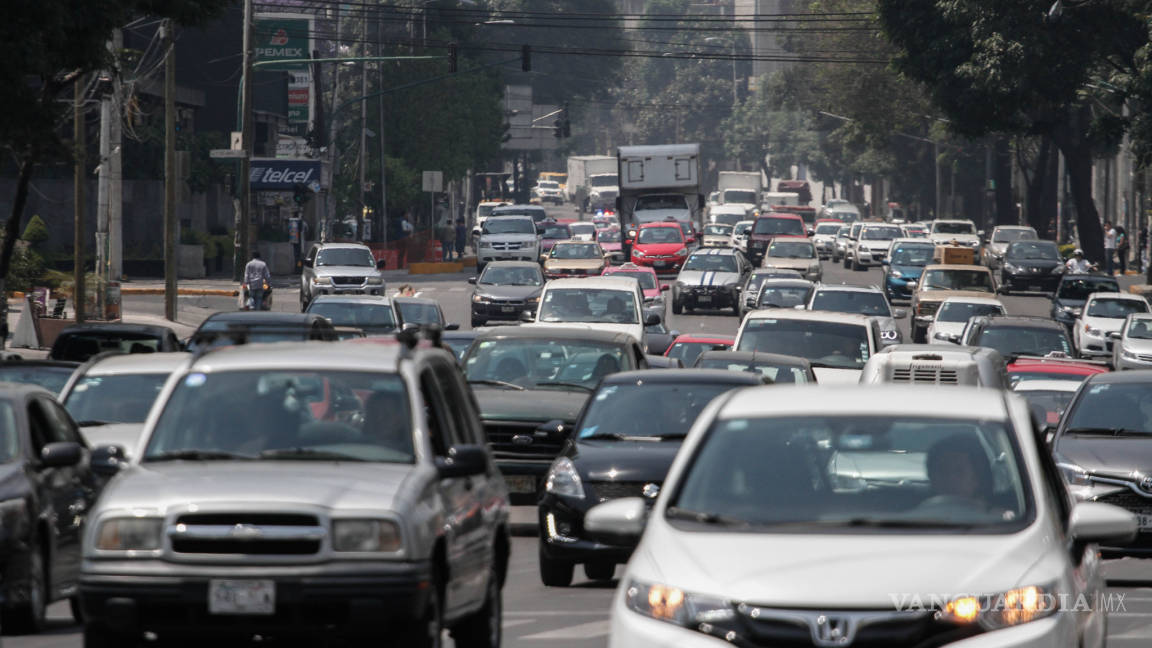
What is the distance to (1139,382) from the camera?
15.6 metres

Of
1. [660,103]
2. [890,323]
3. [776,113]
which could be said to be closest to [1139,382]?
[890,323]

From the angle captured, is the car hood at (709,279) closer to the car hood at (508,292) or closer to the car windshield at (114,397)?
the car hood at (508,292)

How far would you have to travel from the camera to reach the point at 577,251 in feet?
170

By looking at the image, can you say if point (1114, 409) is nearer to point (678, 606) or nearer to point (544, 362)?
point (544, 362)

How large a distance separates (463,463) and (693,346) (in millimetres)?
17933

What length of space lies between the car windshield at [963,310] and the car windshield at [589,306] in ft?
31.0

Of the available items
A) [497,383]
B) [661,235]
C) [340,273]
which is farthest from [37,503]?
[661,235]

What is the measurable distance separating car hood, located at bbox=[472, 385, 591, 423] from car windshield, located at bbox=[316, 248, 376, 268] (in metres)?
29.2

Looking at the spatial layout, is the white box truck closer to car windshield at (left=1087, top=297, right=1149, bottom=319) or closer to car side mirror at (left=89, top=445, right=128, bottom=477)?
car windshield at (left=1087, top=297, right=1149, bottom=319)

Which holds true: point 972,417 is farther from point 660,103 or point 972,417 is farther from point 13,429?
point 660,103

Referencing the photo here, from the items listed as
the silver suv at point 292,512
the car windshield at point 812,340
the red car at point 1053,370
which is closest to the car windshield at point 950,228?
the red car at point 1053,370

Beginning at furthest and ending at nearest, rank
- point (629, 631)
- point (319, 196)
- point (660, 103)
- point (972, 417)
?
point (660, 103), point (319, 196), point (972, 417), point (629, 631)

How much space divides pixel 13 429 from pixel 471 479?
3249mm

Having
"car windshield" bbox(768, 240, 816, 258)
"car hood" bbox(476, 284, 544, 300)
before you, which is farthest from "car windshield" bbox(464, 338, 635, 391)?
"car windshield" bbox(768, 240, 816, 258)
